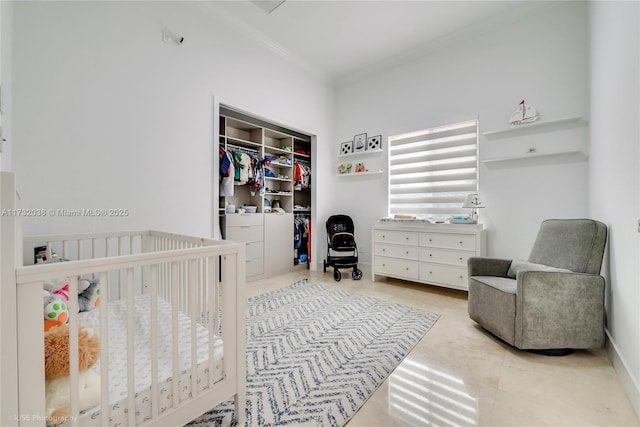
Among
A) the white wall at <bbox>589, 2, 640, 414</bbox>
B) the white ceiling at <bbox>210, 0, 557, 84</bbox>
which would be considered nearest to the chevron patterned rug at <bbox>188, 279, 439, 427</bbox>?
the white wall at <bbox>589, 2, 640, 414</bbox>

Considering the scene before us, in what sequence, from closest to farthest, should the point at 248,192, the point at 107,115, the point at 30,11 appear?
1. the point at 30,11
2. the point at 107,115
3. the point at 248,192

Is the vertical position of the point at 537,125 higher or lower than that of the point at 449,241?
higher

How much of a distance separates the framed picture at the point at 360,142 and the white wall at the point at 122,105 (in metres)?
1.63

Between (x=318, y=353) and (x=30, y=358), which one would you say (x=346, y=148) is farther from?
(x=30, y=358)

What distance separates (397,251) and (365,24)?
2.60 m

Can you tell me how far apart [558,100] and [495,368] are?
262 cm

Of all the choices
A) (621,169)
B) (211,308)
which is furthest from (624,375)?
(211,308)

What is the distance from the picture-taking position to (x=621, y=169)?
1.56m

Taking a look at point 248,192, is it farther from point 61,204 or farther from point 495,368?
point 495,368

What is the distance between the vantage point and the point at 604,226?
5.77ft

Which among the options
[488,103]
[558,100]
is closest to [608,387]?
[558,100]

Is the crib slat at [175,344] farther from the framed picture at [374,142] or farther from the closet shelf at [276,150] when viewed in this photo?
the framed picture at [374,142]

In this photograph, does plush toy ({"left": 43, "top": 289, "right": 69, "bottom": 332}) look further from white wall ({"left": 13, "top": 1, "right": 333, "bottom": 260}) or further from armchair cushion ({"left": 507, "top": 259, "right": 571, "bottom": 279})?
armchair cushion ({"left": 507, "top": 259, "right": 571, "bottom": 279})

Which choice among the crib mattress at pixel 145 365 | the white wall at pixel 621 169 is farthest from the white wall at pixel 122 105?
the white wall at pixel 621 169
